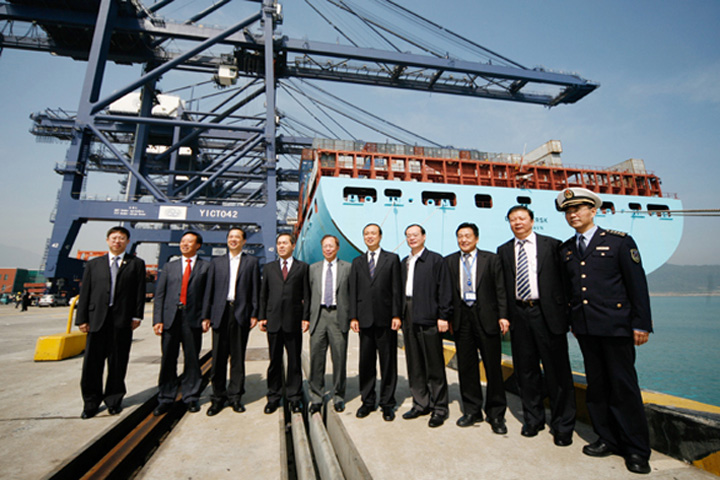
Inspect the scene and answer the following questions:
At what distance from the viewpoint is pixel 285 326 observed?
3.32 m

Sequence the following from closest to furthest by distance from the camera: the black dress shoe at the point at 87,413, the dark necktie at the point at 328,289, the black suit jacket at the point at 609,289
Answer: the black suit jacket at the point at 609,289 → the black dress shoe at the point at 87,413 → the dark necktie at the point at 328,289

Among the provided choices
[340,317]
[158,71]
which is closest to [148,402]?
[340,317]

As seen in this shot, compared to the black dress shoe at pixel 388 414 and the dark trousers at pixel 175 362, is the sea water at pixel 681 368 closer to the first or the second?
the black dress shoe at pixel 388 414

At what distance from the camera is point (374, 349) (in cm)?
320

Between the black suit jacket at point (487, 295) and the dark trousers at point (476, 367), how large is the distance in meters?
0.05

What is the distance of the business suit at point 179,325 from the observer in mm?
3314

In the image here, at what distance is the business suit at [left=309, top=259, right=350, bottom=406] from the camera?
3184 mm

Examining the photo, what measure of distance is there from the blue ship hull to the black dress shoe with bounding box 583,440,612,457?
9134 mm

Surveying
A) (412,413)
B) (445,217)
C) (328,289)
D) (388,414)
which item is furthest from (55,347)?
(445,217)

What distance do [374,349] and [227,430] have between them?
1.46 metres

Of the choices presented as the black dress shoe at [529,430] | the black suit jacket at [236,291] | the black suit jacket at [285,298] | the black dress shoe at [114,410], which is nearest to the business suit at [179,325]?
the black suit jacket at [236,291]

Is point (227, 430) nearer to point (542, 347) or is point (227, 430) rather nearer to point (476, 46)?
point (542, 347)

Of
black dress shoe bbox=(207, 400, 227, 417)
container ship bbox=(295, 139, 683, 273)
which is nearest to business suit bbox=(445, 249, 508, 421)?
black dress shoe bbox=(207, 400, 227, 417)

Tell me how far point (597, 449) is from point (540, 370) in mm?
582
